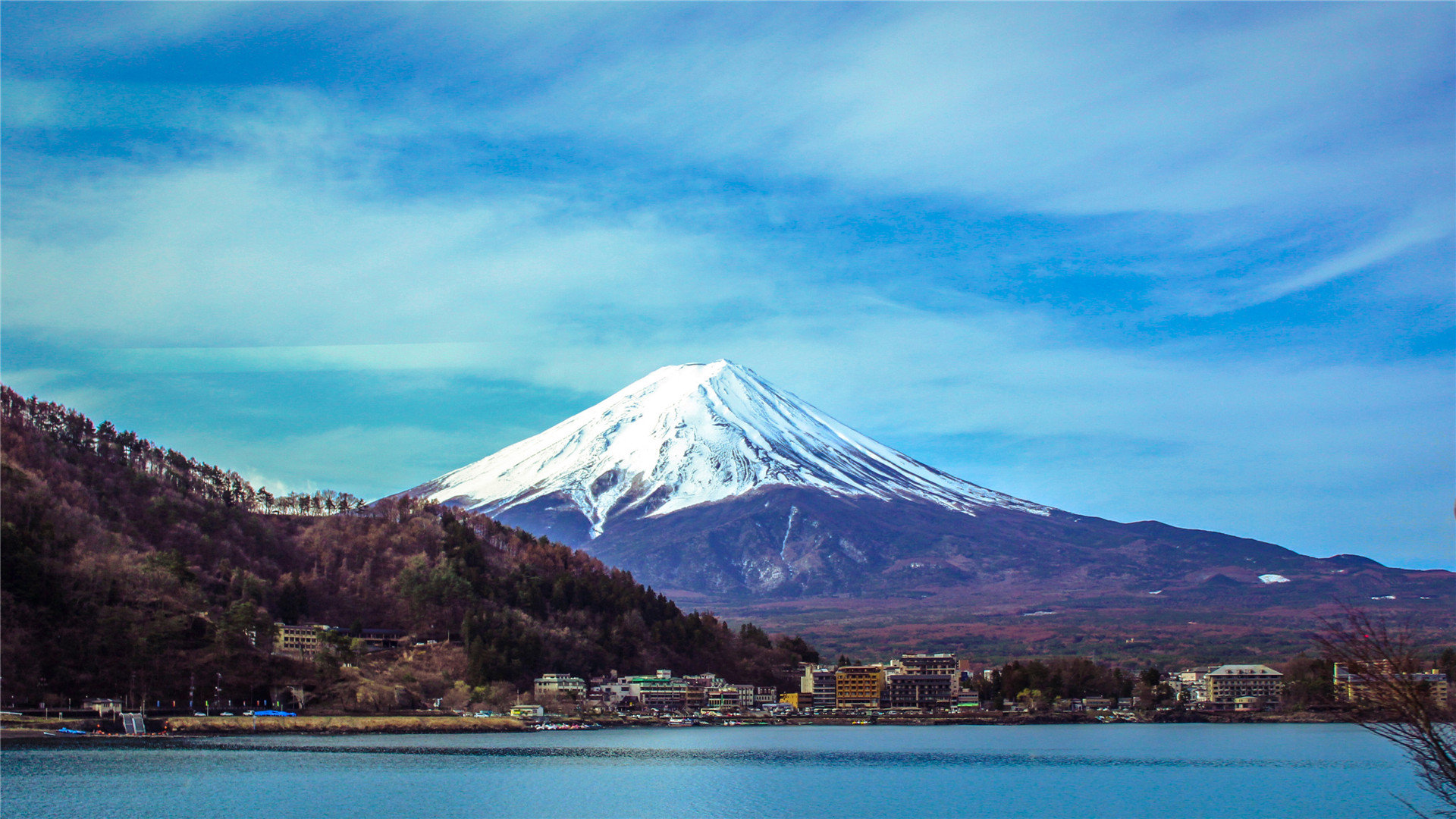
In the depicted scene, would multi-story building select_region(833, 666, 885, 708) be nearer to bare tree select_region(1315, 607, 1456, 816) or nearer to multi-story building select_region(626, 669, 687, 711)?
multi-story building select_region(626, 669, 687, 711)

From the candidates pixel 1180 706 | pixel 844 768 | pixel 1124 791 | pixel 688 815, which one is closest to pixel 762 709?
pixel 1180 706

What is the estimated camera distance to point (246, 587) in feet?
247

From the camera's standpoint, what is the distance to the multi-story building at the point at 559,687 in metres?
78.3

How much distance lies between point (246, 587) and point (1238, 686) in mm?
65862

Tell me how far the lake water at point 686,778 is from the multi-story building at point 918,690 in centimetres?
2990

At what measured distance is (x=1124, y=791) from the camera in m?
39.8

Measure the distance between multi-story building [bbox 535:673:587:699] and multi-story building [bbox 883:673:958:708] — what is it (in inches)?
1003

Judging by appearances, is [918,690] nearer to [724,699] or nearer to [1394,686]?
[724,699]

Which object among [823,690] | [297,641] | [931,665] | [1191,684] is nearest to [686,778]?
[297,641]

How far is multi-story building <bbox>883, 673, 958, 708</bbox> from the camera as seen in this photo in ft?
309

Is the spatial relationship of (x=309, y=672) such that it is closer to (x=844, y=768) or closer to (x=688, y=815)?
(x=844, y=768)

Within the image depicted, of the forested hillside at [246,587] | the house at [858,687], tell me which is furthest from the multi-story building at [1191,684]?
the forested hillside at [246,587]

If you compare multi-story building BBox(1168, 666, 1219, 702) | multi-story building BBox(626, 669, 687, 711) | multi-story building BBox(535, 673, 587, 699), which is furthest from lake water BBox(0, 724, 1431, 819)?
multi-story building BBox(1168, 666, 1219, 702)

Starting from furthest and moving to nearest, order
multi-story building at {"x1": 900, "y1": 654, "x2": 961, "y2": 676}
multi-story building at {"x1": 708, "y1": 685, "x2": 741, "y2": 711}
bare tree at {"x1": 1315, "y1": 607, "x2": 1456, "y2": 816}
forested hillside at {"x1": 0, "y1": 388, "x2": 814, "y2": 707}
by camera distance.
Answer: multi-story building at {"x1": 900, "y1": 654, "x2": 961, "y2": 676} < multi-story building at {"x1": 708, "y1": 685, "x2": 741, "y2": 711} < forested hillside at {"x1": 0, "y1": 388, "x2": 814, "y2": 707} < bare tree at {"x1": 1315, "y1": 607, "x2": 1456, "y2": 816}
